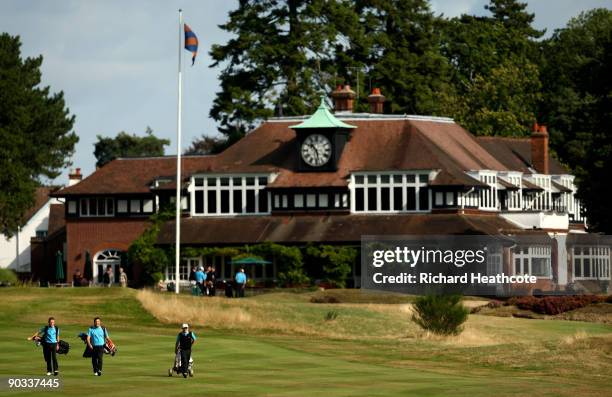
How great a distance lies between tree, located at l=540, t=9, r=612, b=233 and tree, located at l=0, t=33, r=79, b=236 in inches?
1409

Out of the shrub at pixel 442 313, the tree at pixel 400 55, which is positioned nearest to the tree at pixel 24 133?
the tree at pixel 400 55

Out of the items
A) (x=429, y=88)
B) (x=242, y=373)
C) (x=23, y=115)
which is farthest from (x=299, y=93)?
(x=242, y=373)

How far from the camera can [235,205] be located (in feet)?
310

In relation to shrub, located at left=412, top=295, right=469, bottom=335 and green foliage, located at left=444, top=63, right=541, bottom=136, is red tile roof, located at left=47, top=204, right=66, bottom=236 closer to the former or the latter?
green foliage, located at left=444, top=63, right=541, bottom=136

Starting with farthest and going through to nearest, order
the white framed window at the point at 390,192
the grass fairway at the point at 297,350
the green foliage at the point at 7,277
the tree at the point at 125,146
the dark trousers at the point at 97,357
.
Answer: the tree at the point at 125,146
the green foliage at the point at 7,277
the white framed window at the point at 390,192
the dark trousers at the point at 97,357
the grass fairway at the point at 297,350

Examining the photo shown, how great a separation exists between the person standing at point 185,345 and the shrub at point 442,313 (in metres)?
19.2

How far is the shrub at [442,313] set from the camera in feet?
200

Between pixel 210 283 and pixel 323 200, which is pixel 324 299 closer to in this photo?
pixel 210 283

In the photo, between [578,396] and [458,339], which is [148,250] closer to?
[458,339]

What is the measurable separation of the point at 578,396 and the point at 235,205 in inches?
2121

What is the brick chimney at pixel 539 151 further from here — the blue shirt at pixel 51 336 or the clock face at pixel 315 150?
the blue shirt at pixel 51 336

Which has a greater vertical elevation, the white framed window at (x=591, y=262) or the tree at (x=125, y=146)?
the tree at (x=125, y=146)

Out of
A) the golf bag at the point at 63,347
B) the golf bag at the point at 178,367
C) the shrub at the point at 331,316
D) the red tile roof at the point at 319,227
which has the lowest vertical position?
the golf bag at the point at 178,367

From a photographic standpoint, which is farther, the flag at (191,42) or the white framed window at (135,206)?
the white framed window at (135,206)
